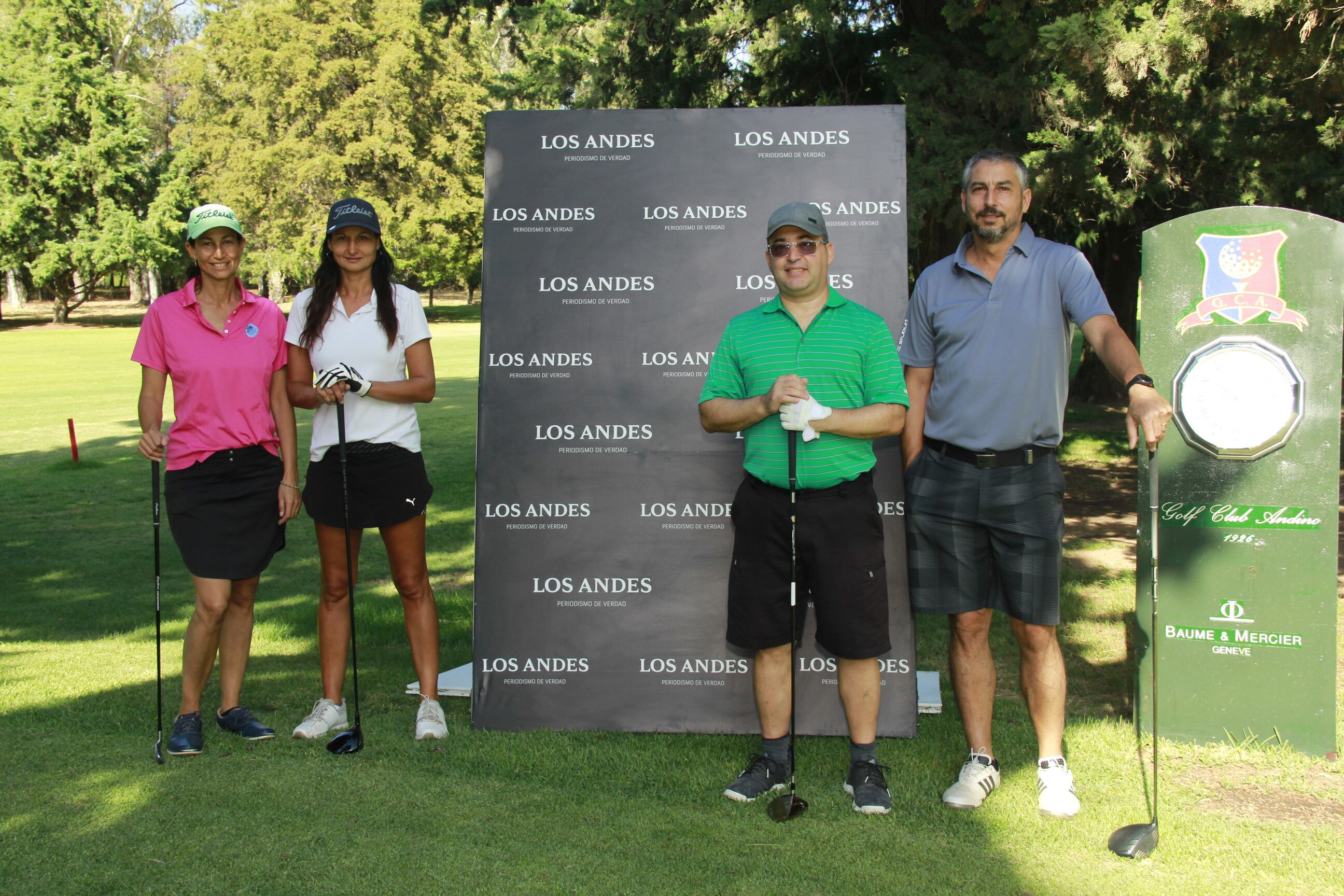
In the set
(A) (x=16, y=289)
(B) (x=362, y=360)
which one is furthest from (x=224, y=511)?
(A) (x=16, y=289)

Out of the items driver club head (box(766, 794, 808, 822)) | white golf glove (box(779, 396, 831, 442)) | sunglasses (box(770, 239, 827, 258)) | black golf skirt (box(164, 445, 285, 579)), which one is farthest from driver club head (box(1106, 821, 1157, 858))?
A: black golf skirt (box(164, 445, 285, 579))

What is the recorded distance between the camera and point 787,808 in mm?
3680

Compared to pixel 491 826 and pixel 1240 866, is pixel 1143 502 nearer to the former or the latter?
pixel 1240 866

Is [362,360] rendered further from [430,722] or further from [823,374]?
[823,374]

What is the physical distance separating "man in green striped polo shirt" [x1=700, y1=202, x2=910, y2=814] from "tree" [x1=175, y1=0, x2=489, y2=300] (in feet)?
136

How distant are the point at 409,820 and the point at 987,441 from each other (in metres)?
2.28

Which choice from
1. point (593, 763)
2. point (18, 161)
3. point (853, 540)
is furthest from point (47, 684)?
point (18, 161)

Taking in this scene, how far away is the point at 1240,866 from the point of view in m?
3.33

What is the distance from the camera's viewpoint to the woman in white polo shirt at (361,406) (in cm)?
441

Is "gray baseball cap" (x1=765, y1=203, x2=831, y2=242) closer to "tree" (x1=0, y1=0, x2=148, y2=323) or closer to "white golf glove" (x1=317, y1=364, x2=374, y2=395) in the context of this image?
"white golf glove" (x1=317, y1=364, x2=374, y2=395)

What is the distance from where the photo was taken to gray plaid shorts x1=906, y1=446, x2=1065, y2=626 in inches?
150

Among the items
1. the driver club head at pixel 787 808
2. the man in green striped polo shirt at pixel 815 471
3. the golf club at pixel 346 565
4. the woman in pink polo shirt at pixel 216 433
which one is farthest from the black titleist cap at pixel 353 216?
the driver club head at pixel 787 808

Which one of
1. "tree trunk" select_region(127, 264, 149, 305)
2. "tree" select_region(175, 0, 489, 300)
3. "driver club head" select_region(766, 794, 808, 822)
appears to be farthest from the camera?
"tree trunk" select_region(127, 264, 149, 305)

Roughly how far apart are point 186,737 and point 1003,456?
3.19 m
